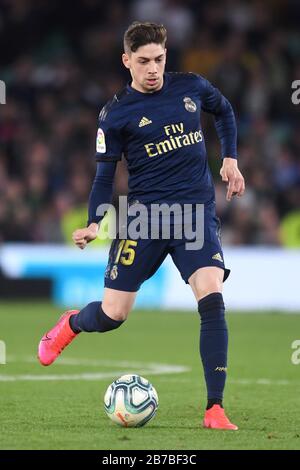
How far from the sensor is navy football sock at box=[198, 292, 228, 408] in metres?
7.07

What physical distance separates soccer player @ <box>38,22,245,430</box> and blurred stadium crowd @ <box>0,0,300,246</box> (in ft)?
30.1

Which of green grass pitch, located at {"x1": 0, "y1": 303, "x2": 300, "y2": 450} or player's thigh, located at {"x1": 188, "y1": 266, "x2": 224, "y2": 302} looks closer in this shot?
green grass pitch, located at {"x1": 0, "y1": 303, "x2": 300, "y2": 450}

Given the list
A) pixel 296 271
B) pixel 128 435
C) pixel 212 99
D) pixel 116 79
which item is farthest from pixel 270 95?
pixel 128 435

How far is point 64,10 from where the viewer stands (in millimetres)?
21266

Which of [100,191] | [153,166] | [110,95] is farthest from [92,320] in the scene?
[110,95]

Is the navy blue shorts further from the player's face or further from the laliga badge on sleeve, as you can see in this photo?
the player's face

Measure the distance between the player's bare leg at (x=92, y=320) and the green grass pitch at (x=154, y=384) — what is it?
38 centimetres

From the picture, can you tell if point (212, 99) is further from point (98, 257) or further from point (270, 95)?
point (270, 95)

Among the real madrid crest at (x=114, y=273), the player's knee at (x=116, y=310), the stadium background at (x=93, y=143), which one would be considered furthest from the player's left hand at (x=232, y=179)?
the stadium background at (x=93, y=143)

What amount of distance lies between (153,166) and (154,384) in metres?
2.42

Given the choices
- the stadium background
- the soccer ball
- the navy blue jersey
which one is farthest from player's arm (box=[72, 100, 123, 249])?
the stadium background

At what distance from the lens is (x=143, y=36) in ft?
23.6
